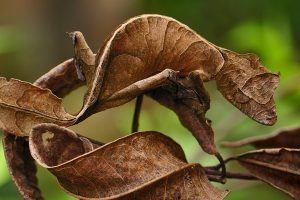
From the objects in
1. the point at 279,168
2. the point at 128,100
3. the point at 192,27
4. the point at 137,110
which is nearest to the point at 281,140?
the point at 279,168

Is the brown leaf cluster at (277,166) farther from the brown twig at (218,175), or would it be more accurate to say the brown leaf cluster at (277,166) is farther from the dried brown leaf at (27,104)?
the dried brown leaf at (27,104)

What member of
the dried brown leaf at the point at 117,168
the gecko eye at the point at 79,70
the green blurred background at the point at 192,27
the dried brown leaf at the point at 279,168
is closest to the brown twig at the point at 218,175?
the dried brown leaf at the point at 279,168

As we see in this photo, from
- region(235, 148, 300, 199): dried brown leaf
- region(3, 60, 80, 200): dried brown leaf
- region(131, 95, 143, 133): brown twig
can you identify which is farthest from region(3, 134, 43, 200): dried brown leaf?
region(235, 148, 300, 199): dried brown leaf

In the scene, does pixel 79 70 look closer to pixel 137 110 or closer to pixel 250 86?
pixel 137 110

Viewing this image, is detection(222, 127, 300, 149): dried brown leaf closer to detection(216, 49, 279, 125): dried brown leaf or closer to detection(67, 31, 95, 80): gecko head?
detection(216, 49, 279, 125): dried brown leaf

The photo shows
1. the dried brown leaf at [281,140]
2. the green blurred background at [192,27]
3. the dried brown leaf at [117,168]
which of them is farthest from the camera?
the green blurred background at [192,27]

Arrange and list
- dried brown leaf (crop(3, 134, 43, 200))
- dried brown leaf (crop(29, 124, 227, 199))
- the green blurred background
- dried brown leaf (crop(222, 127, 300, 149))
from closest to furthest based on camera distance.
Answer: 1. dried brown leaf (crop(29, 124, 227, 199))
2. dried brown leaf (crop(3, 134, 43, 200))
3. dried brown leaf (crop(222, 127, 300, 149))
4. the green blurred background

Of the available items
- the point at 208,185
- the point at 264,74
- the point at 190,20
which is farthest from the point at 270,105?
the point at 190,20
